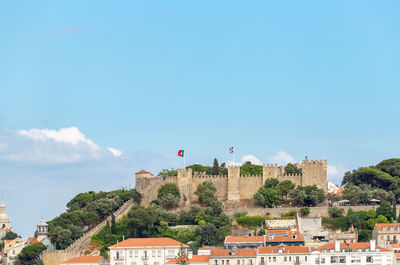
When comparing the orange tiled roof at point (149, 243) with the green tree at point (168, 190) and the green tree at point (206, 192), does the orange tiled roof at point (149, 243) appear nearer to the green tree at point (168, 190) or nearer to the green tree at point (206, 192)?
the green tree at point (206, 192)

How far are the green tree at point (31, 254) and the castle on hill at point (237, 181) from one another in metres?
15.8

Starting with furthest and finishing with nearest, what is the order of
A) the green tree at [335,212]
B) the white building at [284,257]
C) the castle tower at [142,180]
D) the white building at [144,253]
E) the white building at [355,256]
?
1. the castle tower at [142,180]
2. the green tree at [335,212]
3. the white building at [144,253]
4. the white building at [355,256]
5. the white building at [284,257]

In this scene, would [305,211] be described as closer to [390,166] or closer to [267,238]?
[267,238]

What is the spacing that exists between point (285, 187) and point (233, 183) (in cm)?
615

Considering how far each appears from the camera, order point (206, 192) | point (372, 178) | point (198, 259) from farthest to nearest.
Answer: point (372, 178), point (206, 192), point (198, 259)

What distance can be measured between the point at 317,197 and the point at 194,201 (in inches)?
558

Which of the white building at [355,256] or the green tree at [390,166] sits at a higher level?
the green tree at [390,166]

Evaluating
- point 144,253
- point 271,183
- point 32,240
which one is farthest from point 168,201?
point 32,240

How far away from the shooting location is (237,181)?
342 ft

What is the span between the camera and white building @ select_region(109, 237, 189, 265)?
87.6 meters

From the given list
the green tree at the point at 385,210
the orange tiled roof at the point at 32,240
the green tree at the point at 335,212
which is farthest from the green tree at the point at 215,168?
the orange tiled roof at the point at 32,240

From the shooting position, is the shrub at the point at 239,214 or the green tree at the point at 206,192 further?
the green tree at the point at 206,192

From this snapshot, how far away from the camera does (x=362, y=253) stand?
8344 centimetres

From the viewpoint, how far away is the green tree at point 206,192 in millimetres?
102188
